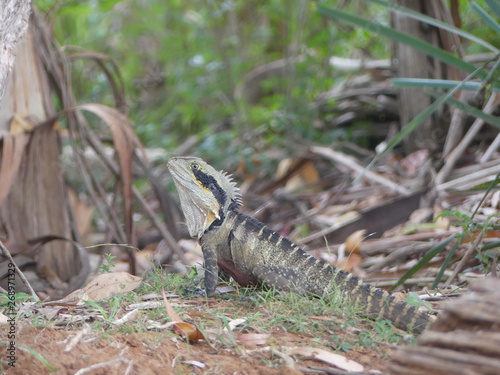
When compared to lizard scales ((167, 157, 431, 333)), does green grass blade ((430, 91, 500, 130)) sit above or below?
above

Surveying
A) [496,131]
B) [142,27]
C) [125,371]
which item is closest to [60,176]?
[125,371]

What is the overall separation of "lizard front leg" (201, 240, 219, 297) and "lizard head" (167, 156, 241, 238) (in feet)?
0.43

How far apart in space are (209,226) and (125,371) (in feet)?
4.74

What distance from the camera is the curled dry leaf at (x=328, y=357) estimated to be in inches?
101

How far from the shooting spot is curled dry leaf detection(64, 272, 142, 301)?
141 inches

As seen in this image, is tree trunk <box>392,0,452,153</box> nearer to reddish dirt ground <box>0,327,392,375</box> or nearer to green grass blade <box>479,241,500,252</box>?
green grass blade <box>479,241,500,252</box>

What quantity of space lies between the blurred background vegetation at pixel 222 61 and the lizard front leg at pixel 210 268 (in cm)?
312

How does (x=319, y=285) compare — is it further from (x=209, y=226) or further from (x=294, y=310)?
(x=209, y=226)

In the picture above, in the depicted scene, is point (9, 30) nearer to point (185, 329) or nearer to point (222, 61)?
point (185, 329)

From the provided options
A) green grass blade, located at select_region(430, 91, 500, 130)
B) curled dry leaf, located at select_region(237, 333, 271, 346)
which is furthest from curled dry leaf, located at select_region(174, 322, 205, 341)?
green grass blade, located at select_region(430, 91, 500, 130)

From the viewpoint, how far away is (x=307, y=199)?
23.8 ft

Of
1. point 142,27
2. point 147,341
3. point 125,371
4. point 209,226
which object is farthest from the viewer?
point 142,27

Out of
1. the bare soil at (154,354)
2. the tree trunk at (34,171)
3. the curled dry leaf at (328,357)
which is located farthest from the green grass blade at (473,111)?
the tree trunk at (34,171)

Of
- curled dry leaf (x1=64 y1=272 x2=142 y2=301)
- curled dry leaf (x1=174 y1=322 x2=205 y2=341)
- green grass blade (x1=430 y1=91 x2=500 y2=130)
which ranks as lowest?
curled dry leaf (x1=64 y1=272 x2=142 y2=301)
